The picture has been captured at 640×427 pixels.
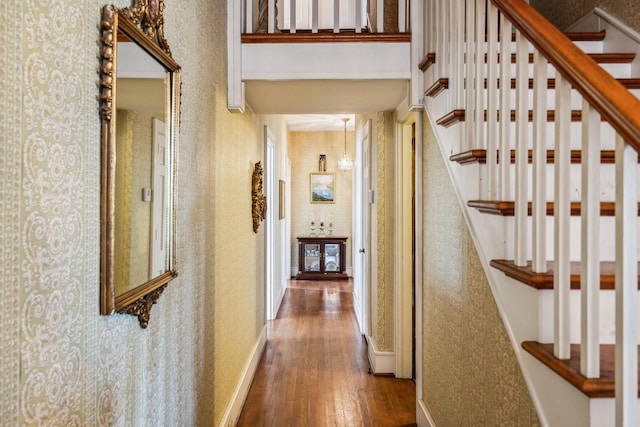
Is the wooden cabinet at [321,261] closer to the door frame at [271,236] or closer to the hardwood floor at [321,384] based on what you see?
the door frame at [271,236]

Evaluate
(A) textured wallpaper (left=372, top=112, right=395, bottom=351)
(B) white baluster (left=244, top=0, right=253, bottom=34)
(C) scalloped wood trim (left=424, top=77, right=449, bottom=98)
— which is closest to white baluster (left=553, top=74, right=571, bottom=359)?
(C) scalloped wood trim (left=424, top=77, right=449, bottom=98)

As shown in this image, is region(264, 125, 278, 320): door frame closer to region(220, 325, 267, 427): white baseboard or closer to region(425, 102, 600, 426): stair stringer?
region(220, 325, 267, 427): white baseboard

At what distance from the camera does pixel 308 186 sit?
326 inches

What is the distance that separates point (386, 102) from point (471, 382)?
2.00 meters

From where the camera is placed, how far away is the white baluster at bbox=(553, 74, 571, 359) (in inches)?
42.9

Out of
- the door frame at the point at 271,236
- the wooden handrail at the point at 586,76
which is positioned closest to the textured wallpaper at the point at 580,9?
the wooden handrail at the point at 586,76

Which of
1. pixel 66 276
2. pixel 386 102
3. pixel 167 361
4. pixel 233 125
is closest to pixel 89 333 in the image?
pixel 66 276

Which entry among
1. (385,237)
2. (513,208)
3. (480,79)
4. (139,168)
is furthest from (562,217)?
(385,237)

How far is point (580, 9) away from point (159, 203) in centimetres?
265

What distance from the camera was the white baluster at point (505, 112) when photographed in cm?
147

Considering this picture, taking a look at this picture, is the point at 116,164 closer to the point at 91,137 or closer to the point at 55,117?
the point at 91,137

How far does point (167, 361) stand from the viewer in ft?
4.99

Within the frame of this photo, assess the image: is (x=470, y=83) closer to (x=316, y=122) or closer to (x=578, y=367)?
(x=578, y=367)

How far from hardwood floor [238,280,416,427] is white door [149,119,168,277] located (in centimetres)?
180
